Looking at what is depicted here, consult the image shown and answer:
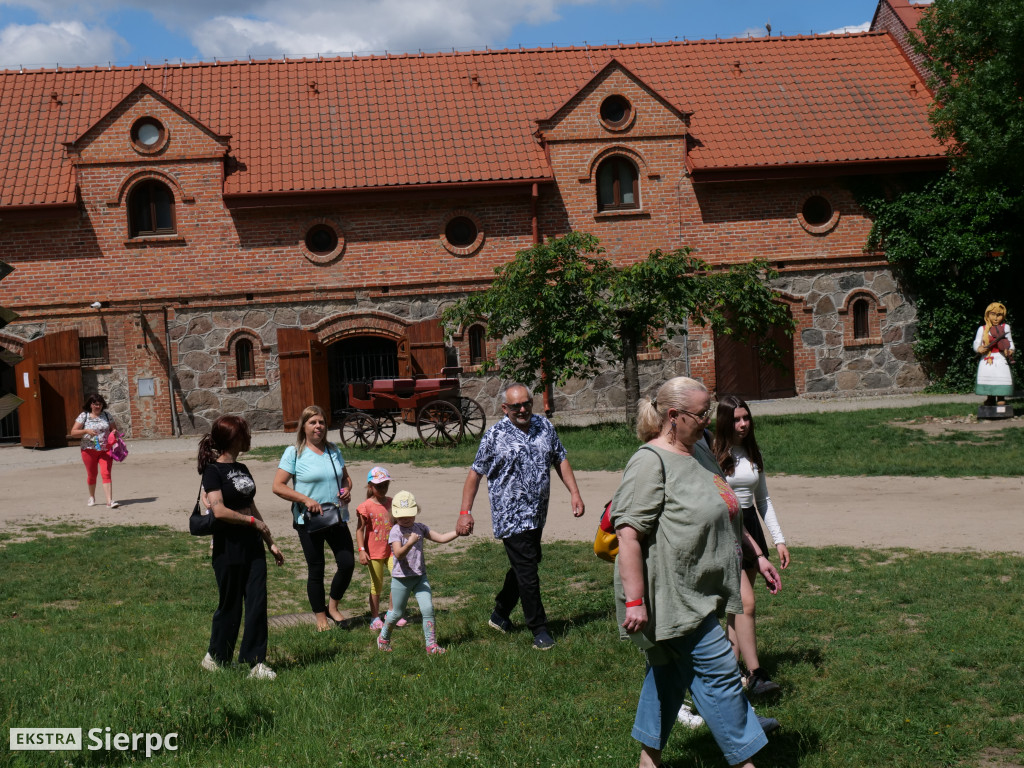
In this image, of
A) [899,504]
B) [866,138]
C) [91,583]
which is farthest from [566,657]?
[866,138]

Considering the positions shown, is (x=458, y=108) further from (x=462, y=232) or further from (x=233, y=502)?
(x=233, y=502)

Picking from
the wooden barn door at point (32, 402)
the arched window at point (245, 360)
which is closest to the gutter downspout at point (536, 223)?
the arched window at point (245, 360)

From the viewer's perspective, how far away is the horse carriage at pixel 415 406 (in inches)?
739

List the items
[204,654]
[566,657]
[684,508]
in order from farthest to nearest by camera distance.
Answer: [204,654] → [566,657] → [684,508]

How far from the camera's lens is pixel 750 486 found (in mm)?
5906

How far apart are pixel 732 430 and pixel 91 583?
6168 millimetres

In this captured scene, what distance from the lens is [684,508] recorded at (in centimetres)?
438

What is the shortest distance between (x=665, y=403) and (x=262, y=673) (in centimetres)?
314

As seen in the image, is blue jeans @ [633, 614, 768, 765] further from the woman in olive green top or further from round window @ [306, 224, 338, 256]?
round window @ [306, 224, 338, 256]

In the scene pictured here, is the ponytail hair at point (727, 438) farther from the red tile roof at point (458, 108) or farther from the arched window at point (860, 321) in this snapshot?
the arched window at point (860, 321)

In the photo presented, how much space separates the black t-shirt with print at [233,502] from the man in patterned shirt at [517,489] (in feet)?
4.45

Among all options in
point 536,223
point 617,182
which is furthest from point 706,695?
point 617,182

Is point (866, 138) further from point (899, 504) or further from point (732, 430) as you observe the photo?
point (732, 430)

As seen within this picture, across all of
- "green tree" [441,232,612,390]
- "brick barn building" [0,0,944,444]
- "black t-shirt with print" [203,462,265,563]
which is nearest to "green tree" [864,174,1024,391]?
"brick barn building" [0,0,944,444]
